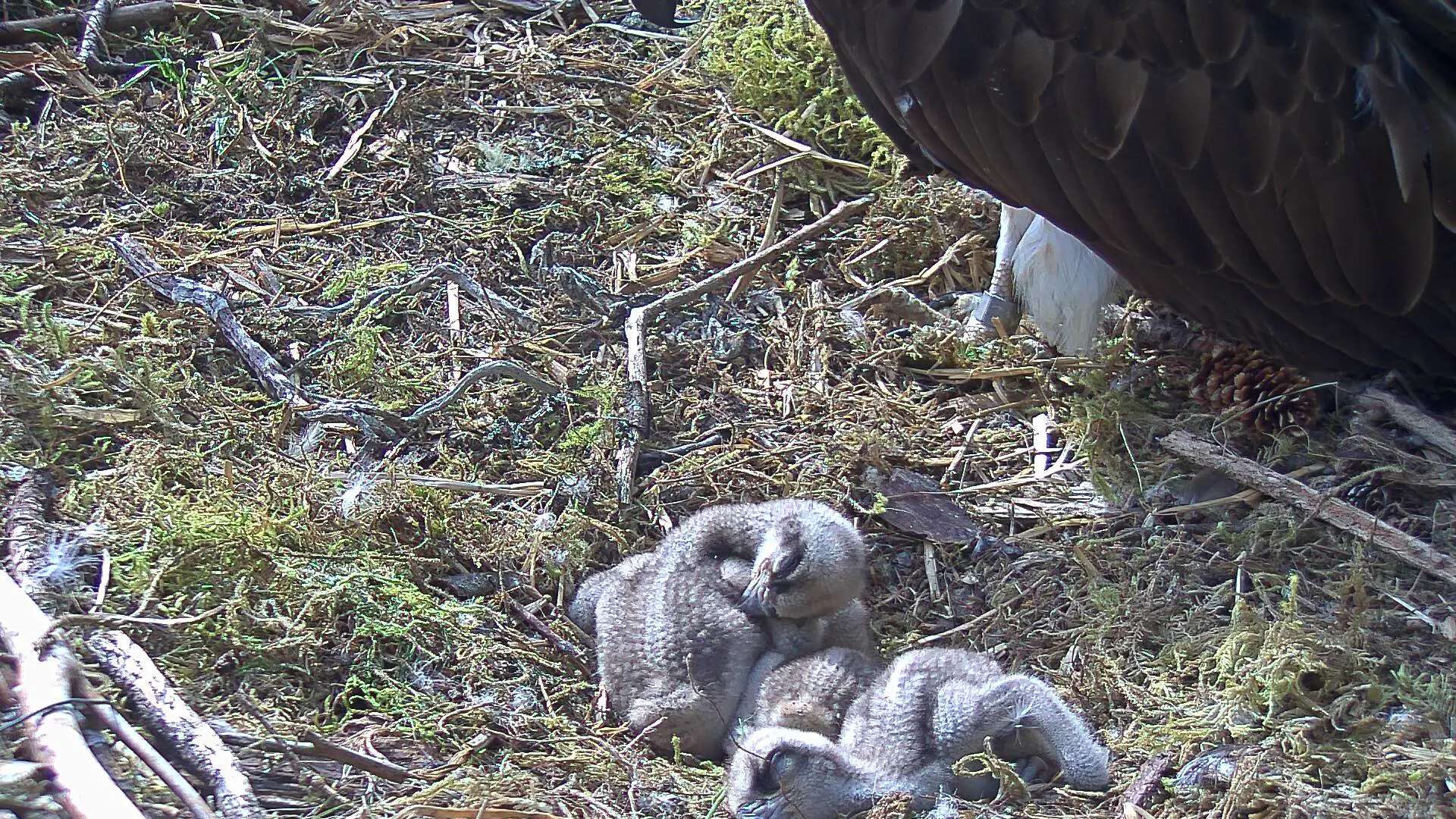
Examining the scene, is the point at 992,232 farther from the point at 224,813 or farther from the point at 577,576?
the point at 224,813

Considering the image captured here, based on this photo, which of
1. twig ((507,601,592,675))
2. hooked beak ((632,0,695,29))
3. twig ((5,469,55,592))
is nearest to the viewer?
twig ((5,469,55,592))

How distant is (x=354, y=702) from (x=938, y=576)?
4.97 feet

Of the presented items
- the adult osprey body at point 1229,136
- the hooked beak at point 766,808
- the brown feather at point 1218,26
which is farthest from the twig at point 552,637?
the brown feather at point 1218,26

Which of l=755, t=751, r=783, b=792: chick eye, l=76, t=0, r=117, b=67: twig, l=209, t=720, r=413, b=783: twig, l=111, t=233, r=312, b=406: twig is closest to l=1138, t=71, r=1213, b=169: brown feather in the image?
l=755, t=751, r=783, b=792: chick eye

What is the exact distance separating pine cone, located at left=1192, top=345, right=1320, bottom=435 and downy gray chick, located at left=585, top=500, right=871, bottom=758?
48.5 inches

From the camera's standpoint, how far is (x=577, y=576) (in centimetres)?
338

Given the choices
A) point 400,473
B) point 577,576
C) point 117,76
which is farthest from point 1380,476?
point 117,76

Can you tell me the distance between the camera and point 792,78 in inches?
194

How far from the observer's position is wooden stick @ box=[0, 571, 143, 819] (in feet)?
6.64

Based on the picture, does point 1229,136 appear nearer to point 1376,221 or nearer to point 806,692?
point 1376,221

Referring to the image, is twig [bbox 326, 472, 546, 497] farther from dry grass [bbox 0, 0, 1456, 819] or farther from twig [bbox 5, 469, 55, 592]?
twig [bbox 5, 469, 55, 592]

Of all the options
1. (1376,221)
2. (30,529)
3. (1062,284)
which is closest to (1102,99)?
(1376,221)

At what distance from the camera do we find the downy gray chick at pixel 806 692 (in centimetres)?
293

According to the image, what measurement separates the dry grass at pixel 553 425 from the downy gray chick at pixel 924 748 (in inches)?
4.0
